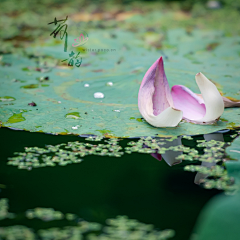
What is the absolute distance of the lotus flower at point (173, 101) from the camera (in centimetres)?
187

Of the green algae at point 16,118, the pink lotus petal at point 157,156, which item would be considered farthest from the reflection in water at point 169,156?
the green algae at point 16,118

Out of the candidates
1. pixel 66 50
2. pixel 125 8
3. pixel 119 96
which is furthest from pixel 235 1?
pixel 119 96

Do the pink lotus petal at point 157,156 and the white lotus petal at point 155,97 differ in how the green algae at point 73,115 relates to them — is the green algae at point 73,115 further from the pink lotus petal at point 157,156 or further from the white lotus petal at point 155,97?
the pink lotus petal at point 157,156

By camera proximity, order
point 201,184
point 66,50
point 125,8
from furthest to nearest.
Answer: point 125,8
point 66,50
point 201,184

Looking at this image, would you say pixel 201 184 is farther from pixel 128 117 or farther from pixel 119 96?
pixel 119 96

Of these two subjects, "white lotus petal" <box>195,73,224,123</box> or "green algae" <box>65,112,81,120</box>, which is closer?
"white lotus petal" <box>195,73,224,123</box>

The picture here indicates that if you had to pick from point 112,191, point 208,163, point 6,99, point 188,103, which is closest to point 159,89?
point 188,103

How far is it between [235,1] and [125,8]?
7.08 ft

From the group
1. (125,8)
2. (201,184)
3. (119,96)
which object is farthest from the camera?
(125,8)

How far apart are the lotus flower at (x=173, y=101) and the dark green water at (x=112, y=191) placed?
319 millimetres

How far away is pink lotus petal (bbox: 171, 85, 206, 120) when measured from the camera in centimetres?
203

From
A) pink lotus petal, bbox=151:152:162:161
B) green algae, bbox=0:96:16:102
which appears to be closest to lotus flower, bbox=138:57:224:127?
pink lotus petal, bbox=151:152:162:161

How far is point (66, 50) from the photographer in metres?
3.44

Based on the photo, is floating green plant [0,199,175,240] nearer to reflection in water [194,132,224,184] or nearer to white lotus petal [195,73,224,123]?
reflection in water [194,132,224,184]
